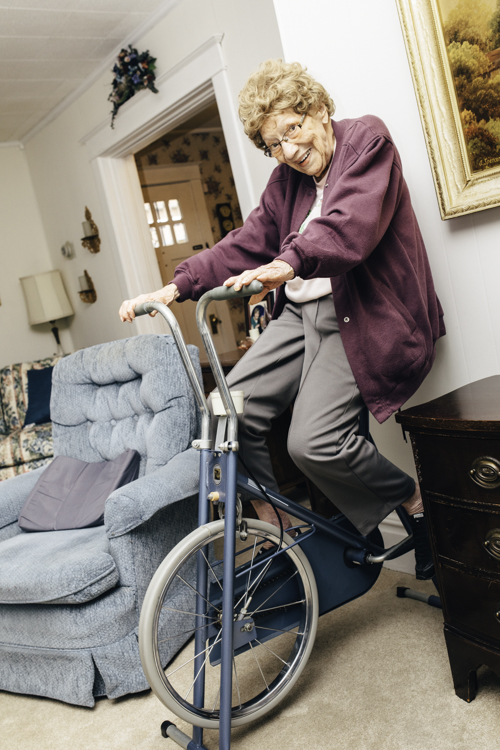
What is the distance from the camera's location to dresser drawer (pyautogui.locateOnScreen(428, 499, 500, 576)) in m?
1.28

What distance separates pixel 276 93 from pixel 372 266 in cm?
47

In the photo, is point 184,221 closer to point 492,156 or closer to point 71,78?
point 71,78

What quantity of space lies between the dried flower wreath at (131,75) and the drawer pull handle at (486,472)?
3.09m

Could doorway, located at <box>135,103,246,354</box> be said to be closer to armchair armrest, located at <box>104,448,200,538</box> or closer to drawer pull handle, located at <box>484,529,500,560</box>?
armchair armrest, located at <box>104,448,200,538</box>

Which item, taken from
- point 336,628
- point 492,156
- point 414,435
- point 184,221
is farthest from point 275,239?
point 184,221

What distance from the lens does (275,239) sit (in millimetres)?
1819

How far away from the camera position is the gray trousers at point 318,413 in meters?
1.52

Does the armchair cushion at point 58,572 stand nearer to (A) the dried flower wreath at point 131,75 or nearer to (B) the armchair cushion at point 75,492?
(B) the armchair cushion at point 75,492

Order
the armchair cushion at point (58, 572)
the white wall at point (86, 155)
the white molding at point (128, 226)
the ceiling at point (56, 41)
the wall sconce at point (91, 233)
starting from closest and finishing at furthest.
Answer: the armchair cushion at point (58, 572), the white wall at point (86, 155), the ceiling at point (56, 41), the white molding at point (128, 226), the wall sconce at point (91, 233)

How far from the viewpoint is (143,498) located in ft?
5.57

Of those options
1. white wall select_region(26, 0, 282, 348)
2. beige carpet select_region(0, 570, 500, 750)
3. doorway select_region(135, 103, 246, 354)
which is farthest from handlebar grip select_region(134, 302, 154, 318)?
doorway select_region(135, 103, 246, 354)

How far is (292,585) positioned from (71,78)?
12.6 feet

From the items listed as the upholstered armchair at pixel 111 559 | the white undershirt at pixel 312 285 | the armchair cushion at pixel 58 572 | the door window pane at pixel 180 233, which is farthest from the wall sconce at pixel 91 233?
the white undershirt at pixel 312 285

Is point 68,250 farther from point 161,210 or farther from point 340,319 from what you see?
point 340,319
